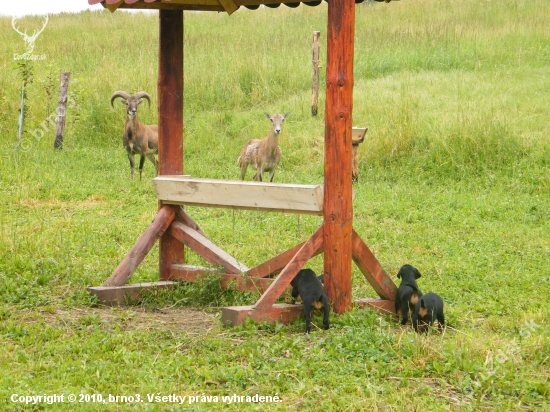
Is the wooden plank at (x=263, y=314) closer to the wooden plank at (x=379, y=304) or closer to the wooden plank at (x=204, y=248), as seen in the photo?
the wooden plank at (x=379, y=304)

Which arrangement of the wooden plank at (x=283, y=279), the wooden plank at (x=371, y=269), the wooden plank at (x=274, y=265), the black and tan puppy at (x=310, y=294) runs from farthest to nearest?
the wooden plank at (x=274, y=265), the wooden plank at (x=371, y=269), the wooden plank at (x=283, y=279), the black and tan puppy at (x=310, y=294)

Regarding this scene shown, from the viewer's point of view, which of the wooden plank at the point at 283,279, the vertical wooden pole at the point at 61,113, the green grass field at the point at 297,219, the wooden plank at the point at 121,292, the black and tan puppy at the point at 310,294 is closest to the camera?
the green grass field at the point at 297,219

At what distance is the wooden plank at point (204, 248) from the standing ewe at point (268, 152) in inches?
250

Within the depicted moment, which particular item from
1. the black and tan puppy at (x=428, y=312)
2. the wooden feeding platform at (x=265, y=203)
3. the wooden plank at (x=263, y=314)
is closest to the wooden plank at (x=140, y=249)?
the wooden feeding platform at (x=265, y=203)

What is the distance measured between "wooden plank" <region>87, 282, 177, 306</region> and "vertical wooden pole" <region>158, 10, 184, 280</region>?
43cm

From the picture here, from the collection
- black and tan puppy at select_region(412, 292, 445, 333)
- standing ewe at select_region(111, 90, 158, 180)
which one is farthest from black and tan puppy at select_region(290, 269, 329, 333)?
standing ewe at select_region(111, 90, 158, 180)

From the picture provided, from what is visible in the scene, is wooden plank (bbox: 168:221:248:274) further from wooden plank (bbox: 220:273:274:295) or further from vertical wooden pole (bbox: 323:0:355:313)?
vertical wooden pole (bbox: 323:0:355:313)

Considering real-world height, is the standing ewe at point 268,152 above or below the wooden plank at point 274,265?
above

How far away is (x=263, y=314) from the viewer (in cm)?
618

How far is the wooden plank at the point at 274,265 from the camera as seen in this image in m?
6.77

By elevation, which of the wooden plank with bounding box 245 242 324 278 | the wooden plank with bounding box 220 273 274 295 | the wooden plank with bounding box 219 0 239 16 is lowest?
the wooden plank with bounding box 220 273 274 295

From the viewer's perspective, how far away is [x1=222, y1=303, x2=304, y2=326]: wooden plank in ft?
20.1

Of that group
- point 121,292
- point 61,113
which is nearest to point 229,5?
point 121,292

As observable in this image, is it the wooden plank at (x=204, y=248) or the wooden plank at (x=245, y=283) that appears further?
the wooden plank at (x=204, y=248)
